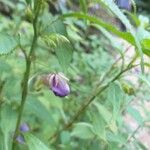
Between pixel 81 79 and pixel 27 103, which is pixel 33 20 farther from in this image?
pixel 81 79

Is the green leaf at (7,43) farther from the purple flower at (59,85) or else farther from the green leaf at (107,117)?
the green leaf at (107,117)

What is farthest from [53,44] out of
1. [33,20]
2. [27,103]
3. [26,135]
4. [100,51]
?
[100,51]

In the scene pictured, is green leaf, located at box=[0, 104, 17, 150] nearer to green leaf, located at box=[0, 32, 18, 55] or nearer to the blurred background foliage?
the blurred background foliage

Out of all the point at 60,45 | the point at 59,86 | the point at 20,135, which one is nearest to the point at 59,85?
the point at 59,86

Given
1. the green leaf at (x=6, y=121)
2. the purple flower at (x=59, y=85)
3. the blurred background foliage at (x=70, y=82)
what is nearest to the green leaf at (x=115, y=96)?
the blurred background foliage at (x=70, y=82)

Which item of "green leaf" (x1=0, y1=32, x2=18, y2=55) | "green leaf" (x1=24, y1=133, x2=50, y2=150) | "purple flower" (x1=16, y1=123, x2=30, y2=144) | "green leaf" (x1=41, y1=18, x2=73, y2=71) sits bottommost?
"purple flower" (x1=16, y1=123, x2=30, y2=144)

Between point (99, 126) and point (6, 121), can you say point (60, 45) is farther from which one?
point (99, 126)

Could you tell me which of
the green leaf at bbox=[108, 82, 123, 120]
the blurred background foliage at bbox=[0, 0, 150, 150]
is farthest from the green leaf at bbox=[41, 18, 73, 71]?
the green leaf at bbox=[108, 82, 123, 120]
